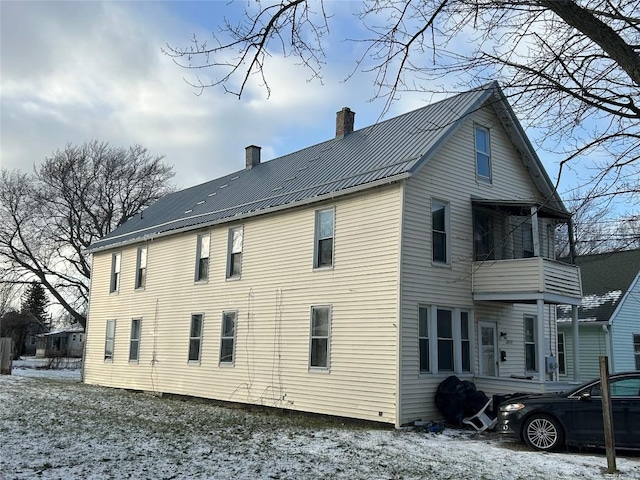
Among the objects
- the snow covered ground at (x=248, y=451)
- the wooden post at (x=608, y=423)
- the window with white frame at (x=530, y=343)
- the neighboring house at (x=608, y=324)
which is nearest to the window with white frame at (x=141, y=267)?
the snow covered ground at (x=248, y=451)

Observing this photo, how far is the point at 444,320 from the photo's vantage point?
15.2m

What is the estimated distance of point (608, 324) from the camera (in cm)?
2228

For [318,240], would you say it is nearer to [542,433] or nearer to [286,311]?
[286,311]

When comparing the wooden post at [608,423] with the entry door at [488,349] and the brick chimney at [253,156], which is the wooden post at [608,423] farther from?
the brick chimney at [253,156]

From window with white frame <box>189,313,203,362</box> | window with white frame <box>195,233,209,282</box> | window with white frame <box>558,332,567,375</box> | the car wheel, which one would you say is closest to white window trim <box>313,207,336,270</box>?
window with white frame <box>195,233,209,282</box>

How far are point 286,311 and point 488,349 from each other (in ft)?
18.1

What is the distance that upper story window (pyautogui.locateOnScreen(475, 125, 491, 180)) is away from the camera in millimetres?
17078

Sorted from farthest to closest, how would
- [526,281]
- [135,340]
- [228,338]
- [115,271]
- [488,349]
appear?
1. [115,271]
2. [135,340]
3. [228,338]
4. [488,349]
5. [526,281]

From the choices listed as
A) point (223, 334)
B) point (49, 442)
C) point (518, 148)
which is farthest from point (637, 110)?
point (223, 334)

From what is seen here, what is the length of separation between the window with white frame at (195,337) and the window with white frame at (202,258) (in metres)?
1.25

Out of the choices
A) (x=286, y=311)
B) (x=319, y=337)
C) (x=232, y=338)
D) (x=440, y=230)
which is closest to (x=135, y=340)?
(x=232, y=338)

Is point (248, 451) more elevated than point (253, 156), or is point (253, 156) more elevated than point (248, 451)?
point (253, 156)

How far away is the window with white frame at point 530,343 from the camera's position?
1792 centimetres

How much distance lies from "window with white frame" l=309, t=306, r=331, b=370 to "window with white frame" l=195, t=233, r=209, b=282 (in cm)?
546
